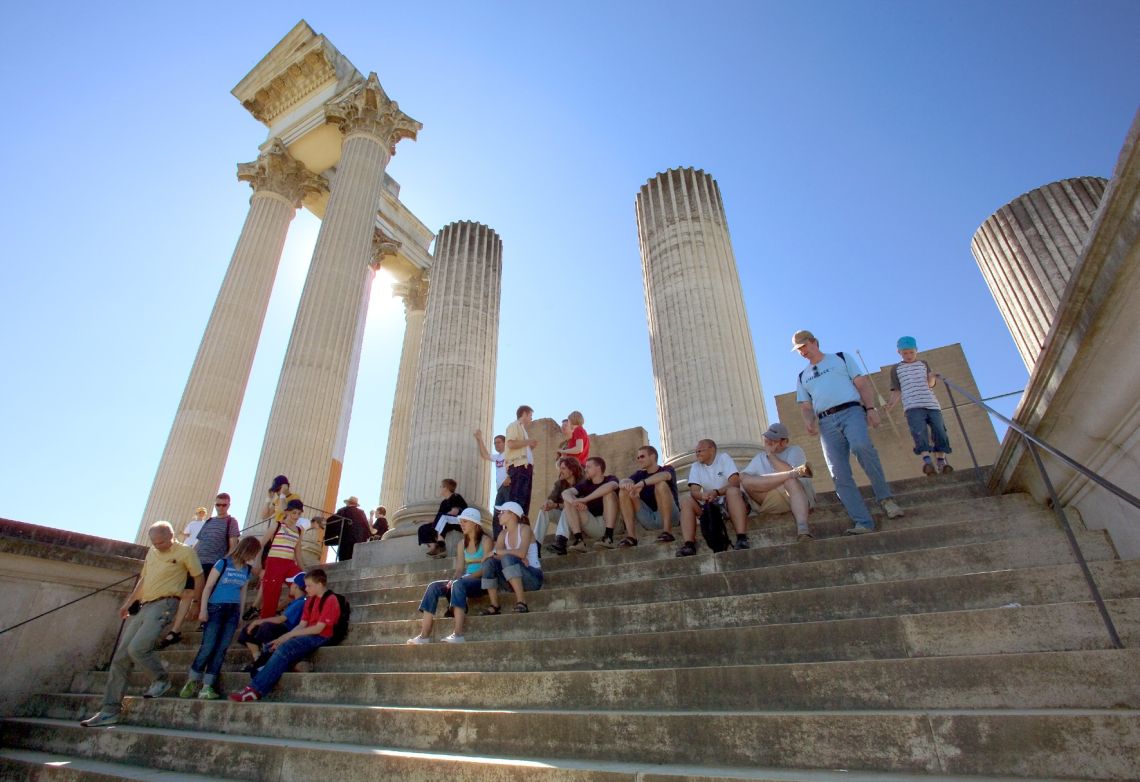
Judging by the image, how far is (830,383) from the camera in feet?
18.0

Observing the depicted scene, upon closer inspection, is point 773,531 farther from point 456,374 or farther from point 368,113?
point 368,113

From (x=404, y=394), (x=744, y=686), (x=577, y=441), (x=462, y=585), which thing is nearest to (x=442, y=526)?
(x=577, y=441)

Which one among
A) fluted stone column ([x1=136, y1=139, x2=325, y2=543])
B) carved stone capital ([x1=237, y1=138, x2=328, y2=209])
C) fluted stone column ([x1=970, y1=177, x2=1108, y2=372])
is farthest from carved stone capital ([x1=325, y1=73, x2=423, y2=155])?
fluted stone column ([x1=970, y1=177, x2=1108, y2=372])

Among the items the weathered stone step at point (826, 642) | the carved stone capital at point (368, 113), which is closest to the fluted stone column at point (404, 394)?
the carved stone capital at point (368, 113)

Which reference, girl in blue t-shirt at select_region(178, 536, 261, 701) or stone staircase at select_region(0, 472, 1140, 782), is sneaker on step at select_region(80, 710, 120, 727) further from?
girl in blue t-shirt at select_region(178, 536, 261, 701)

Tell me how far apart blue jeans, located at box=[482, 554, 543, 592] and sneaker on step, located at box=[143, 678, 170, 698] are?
289cm

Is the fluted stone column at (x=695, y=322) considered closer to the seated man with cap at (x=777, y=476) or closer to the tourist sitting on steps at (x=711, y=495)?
the tourist sitting on steps at (x=711, y=495)

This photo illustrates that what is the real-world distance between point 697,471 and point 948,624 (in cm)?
325

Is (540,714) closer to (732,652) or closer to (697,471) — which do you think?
(732,652)

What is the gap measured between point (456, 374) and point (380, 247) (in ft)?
37.7

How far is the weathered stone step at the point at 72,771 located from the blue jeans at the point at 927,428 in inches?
279

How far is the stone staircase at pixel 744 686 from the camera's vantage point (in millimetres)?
2469

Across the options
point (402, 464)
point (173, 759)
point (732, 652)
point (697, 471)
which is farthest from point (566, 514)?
point (402, 464)

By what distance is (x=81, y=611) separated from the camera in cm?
645
